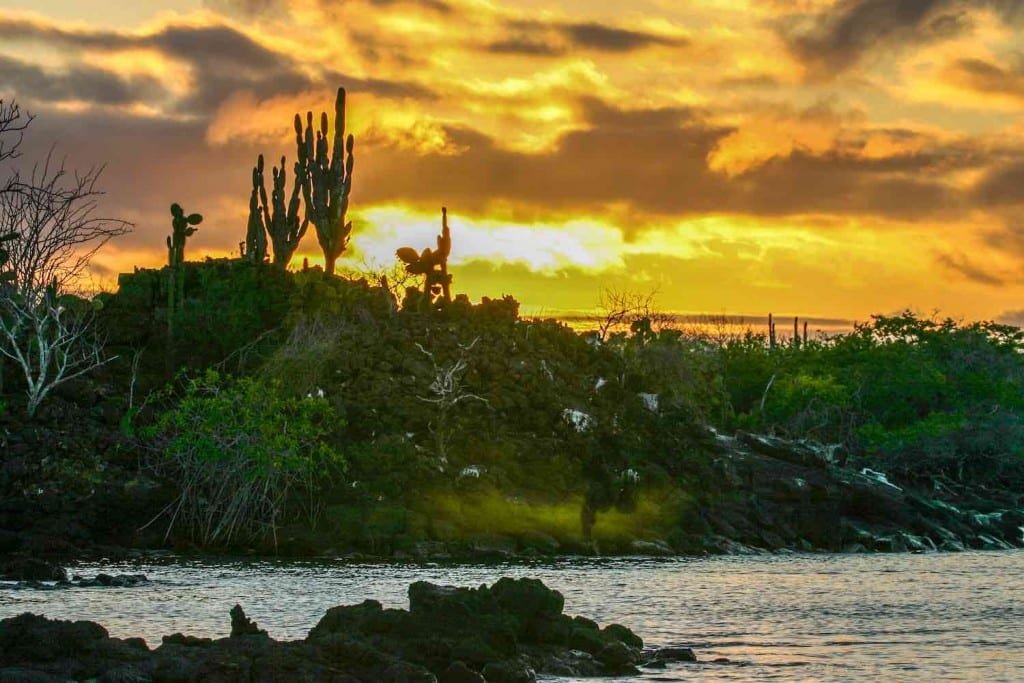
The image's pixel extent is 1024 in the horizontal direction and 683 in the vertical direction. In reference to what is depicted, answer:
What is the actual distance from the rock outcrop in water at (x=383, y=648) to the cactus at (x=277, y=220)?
1675 inches

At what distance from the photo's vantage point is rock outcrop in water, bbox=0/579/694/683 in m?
20.1

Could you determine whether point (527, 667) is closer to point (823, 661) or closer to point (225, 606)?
point (823, 661)

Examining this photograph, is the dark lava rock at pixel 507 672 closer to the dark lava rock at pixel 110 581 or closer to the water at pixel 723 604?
the water at pixel 723 604

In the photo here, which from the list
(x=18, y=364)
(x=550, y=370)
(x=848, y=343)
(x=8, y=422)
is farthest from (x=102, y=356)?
(x=848, y=343)

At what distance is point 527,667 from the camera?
22.5 m

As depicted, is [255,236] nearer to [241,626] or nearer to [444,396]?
[444,396]

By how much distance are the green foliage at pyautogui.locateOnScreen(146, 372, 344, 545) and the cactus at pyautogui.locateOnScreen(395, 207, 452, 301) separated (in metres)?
19.7

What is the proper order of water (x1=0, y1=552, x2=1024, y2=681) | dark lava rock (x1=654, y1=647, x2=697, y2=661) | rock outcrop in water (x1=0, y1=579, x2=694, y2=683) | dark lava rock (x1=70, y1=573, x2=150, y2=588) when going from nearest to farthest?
rock outcrop in water (x1=0, y1=579, x2=694, y2=683), dark lava rock (x1=654, y1=647, x2=697, y2=661), water (x1=0, y1=552, x2=1024, y2=681), dark lava rock (x1=70, y1=573, x2=150, y2=588)

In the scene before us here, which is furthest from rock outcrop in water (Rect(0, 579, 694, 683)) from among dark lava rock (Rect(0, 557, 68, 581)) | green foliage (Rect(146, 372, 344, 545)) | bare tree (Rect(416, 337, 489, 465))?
bare tree (Rect(416, 337, 489, 465))

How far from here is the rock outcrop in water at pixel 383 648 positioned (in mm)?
20141

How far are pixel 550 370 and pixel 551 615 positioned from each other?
3720cm

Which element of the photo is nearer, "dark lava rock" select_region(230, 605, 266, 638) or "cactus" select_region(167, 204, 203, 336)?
"dark lava rock" select_region(230, 605, 266, 638)

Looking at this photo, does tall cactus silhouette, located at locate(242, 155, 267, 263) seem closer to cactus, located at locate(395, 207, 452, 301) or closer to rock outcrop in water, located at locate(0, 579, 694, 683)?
cactus, located at locate(395, 207, 452, 301)

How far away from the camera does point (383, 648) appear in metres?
22.4
